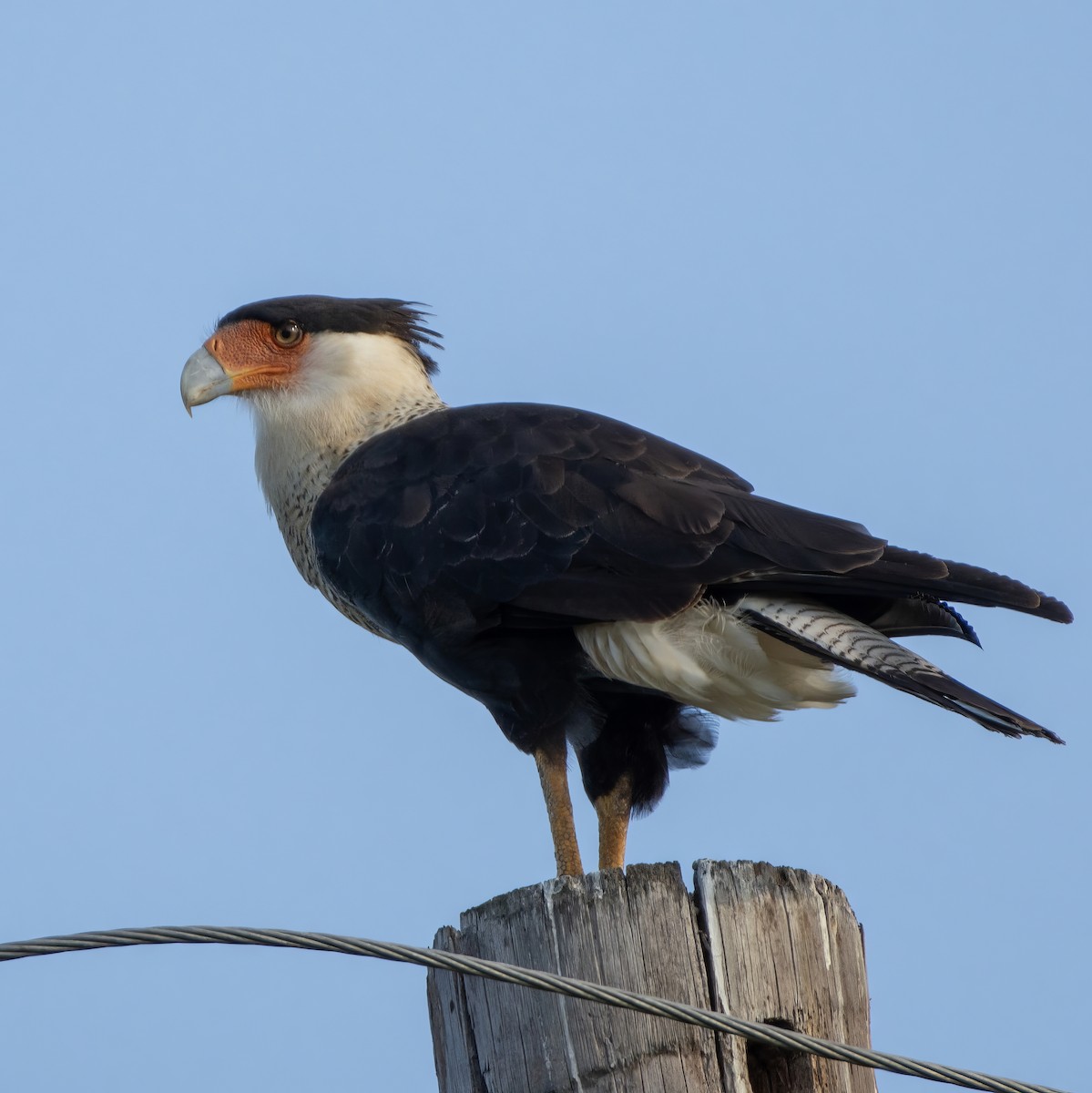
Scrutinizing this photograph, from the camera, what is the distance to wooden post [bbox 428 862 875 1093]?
3.33m

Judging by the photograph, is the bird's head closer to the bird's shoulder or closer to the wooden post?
the bird's shoulder

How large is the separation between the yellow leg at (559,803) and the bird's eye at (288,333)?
203cm

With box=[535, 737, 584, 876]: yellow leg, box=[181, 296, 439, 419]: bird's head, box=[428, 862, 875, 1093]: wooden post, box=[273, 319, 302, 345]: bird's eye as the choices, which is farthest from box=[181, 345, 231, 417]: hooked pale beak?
box=[428, 862, 875, 1093]: wooden post

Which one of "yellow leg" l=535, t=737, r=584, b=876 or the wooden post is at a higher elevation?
"yellow leg" l=535, t=737, r=584, b=876

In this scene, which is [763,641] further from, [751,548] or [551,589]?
[551,589]

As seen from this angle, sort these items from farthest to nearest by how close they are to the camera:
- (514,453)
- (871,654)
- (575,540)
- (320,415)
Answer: (320,415), (514,453), (575,540), (871,654)

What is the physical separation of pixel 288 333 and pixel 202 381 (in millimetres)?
380

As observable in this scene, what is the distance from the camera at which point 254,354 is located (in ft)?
19.5

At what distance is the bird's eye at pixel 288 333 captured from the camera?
5980mm

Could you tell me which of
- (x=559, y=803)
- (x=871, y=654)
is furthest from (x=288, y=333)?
(x=871, y=654)

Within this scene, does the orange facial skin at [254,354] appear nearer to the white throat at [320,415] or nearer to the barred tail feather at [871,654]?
the white throat at [320,415]

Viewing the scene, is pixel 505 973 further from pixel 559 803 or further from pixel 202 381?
pixel 202 381

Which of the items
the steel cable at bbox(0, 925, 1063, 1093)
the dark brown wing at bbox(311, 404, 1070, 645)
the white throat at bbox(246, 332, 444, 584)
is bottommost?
the steel cable at bbox(0, 925, 1063, 1093)

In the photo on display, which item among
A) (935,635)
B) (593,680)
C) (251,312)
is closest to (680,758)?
(593,680)
